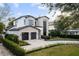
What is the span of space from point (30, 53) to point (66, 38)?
1.87 feet

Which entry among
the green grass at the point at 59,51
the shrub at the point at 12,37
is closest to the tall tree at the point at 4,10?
the shrub at the point at 12,37

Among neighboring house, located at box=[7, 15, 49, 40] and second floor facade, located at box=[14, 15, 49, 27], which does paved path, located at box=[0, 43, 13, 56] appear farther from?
second floor facade, located at box=[14, 15, 49, 27]

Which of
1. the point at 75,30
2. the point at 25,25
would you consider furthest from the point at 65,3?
the point at 25,25

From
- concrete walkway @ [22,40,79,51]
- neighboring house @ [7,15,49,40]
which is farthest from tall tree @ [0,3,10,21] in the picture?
concrete walkway @ [22,40,79,51]

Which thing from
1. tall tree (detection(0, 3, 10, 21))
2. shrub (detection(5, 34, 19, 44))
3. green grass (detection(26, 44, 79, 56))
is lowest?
green grass (detection(26, 44, 79, 56))

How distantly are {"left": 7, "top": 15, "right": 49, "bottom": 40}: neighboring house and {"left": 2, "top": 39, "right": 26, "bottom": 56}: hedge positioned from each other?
0.15 meters

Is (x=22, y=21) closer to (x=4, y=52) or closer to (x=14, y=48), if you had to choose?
(x=14, y=48)

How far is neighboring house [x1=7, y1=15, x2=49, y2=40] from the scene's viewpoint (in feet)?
11.7

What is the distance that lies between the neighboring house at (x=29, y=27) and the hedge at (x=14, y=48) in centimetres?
15

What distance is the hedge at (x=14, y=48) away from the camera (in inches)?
138

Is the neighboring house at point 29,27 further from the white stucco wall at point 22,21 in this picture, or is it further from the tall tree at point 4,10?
the tall tree at point 4,10

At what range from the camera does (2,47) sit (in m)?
3.55

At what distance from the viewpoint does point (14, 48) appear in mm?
3510

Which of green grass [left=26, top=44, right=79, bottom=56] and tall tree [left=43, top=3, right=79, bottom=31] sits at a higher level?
tall tree [left=43, top=3, right=79, bottom=31]
